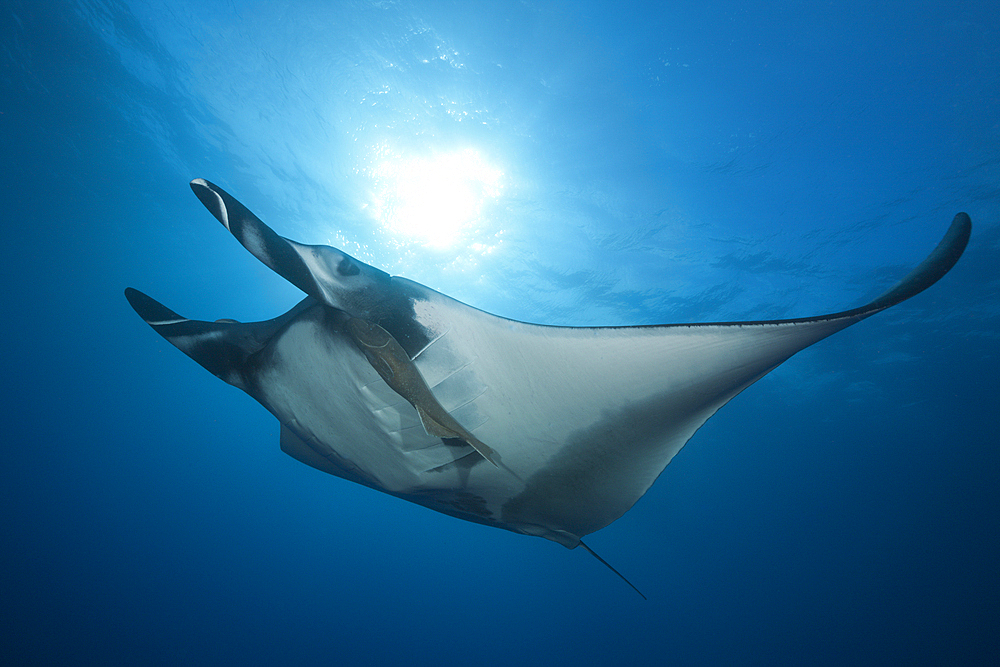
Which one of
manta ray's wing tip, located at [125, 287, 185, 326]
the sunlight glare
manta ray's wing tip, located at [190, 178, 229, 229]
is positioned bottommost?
manta ray's wing tip, located at [125, 287, 185, 326]

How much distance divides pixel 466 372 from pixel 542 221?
26.8 feet

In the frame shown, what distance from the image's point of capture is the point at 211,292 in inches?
520

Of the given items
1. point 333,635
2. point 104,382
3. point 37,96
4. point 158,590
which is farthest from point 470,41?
point 333,635

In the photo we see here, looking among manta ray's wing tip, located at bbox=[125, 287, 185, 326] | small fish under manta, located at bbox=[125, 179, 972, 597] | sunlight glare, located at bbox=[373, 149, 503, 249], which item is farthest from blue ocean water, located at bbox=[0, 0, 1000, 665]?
manta ray's wing tip, located at bbox=[125, 287, 185, 326]

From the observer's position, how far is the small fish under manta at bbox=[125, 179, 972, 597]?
3.63 ft

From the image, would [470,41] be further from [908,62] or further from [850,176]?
[850,176]

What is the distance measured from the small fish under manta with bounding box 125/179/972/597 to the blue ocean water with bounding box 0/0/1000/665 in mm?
6987

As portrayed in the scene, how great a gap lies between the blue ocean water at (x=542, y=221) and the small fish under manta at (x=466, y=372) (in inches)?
275

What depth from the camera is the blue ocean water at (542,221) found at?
6555 millimetres

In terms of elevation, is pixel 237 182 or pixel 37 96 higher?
pixel 237 182

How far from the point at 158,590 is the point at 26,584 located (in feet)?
21.4

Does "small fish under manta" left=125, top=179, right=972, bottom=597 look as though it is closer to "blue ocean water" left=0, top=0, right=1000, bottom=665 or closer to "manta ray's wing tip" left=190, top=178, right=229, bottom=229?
"manta ray's wing tip" left=190, top=178, right=229, bottom=229

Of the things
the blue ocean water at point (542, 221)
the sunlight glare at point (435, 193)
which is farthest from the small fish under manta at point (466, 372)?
the sunlight glare at point (435, 193)

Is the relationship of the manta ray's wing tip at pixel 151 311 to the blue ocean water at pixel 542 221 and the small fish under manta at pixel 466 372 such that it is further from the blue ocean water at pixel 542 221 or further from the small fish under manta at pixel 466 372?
the blue ocean water at pixel 542 221
